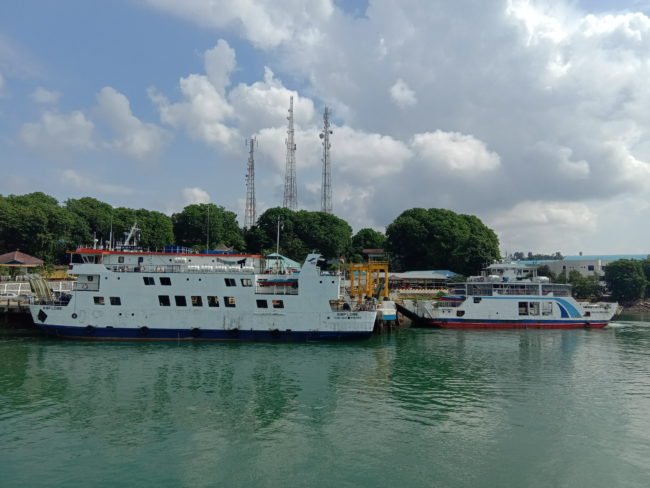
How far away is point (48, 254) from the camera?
65938 millimetres

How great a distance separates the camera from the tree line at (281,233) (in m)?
70.3

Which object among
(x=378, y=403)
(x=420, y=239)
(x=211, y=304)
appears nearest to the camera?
(x=378, y=403)

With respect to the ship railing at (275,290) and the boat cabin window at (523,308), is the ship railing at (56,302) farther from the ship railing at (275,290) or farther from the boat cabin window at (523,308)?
the boat cabin window at (523,308)

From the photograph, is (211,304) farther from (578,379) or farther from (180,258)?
(578,379)

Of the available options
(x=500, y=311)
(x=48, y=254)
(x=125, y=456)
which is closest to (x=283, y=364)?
(x=125, y=456)

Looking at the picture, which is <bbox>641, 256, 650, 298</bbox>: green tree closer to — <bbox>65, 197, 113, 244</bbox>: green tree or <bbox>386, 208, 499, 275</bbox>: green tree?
<bbox>386, 208, 499, 275</bbox>: green tree

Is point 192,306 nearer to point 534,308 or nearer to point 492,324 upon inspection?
point 492,324

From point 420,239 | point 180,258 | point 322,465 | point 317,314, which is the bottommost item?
point 322,465

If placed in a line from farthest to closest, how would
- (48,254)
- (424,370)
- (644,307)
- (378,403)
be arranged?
(644,307) → (48,254) → (424,370) → (378,403)

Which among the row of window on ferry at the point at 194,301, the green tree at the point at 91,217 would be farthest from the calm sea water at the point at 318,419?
the green tree at the point at 91,217

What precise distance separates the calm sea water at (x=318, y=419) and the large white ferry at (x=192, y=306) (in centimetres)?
392

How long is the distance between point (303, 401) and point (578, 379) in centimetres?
1384

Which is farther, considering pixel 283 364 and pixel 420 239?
pixel 420 239

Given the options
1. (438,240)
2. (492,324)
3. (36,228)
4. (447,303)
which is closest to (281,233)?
(438,240)
